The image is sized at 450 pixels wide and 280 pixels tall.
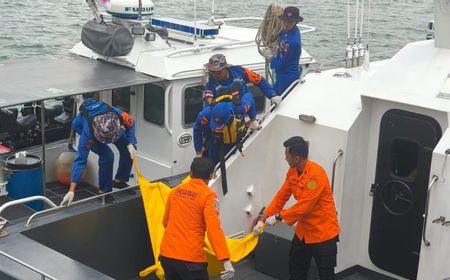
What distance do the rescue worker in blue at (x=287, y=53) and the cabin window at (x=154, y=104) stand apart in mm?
1086

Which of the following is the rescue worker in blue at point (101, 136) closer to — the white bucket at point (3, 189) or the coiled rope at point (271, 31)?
the white bucket at point (3, 189)

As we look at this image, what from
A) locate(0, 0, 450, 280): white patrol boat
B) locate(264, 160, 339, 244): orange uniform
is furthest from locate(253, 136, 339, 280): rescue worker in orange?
locate(0, 0, 450, 280): white patrol boat

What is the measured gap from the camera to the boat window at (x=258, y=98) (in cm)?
769

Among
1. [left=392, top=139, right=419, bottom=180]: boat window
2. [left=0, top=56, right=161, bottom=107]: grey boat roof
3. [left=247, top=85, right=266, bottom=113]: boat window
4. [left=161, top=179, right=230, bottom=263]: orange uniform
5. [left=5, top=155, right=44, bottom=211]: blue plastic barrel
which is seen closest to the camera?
[left=161, top=179, right=230, bottom=263]: orange uniform

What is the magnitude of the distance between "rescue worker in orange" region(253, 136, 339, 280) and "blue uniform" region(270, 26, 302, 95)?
70.2 inches

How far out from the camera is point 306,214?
18.3 feet

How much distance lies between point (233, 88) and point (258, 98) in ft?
4.37

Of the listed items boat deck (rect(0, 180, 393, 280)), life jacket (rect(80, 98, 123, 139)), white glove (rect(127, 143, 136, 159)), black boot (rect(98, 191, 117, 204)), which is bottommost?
boat deck (rect(0, 180, 393, 280))

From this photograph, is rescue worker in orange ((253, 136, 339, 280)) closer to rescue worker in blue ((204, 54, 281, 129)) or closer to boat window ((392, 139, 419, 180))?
boat window ((392, 139, 419, 180))

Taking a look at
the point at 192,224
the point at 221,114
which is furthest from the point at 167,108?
the point at 192,224

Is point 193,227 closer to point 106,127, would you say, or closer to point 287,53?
point 106,127

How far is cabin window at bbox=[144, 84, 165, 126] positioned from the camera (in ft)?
23.3

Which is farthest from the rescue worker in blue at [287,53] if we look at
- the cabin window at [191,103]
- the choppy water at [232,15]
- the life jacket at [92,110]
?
the choppy water at [232,15]

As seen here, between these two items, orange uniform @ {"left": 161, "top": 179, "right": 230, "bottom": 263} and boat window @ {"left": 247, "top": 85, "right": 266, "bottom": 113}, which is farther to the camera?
boat window @ {"left": 247, "top": 85, "right": 266, "bottom": 113}
